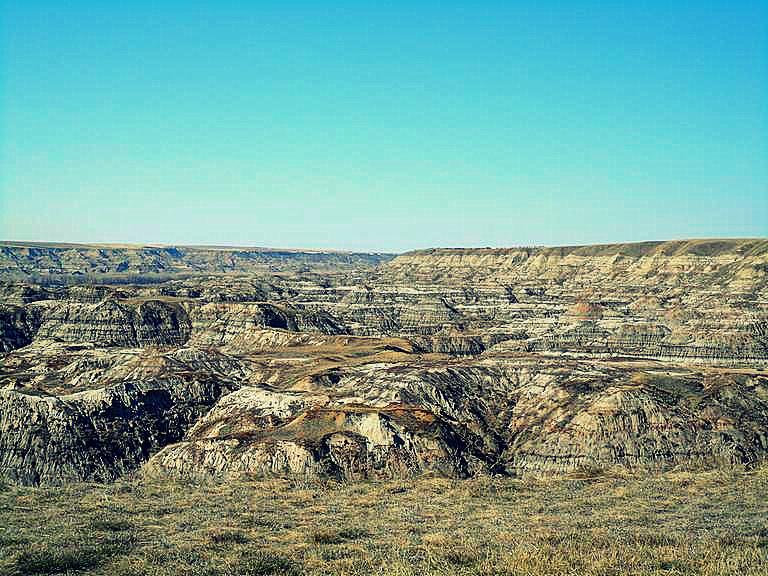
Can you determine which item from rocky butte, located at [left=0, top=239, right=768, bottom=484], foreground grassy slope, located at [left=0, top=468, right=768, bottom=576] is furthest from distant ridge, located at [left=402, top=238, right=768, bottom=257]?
foreground grassy slope, located at [left=0, top=468, right=768, bottom=576]

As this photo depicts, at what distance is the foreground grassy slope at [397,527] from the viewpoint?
2414 cm

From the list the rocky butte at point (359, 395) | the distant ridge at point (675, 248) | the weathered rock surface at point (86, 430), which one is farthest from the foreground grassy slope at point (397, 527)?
the distant ridge at point (675, 248)

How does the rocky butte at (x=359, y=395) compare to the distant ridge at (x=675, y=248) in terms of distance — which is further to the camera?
the distant ridge at (x=675, y=248)

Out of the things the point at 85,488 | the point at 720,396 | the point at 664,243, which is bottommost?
the point at 85,488

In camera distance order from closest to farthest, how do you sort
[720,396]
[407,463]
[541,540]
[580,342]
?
[541,540], [407,463], [720,396], [580,342]

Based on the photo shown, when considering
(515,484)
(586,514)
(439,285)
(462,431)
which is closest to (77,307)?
(439,285)

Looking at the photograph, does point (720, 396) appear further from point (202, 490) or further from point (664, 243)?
point (664, 243)

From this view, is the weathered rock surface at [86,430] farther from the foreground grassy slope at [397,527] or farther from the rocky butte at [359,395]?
the foreground grassy slope at [397,527]

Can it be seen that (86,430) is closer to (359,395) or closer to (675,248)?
(359,395)

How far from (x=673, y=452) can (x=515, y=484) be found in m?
14.8

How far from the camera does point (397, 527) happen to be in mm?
33719

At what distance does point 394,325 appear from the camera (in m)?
145

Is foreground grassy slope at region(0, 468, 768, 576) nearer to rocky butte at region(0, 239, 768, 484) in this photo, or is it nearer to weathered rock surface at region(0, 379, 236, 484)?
rocky butte at region(0, 239, 768, 484)

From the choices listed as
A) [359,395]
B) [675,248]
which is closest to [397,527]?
[359,395]
